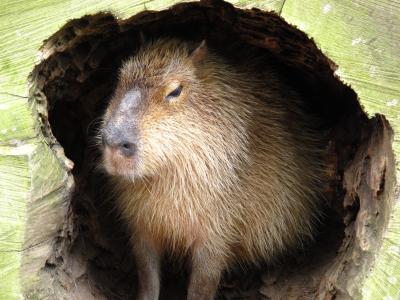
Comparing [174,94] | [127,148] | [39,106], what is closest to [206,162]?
[174,94]

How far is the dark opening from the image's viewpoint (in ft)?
11.6

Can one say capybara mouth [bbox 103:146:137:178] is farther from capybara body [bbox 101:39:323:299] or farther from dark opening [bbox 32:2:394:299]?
dark opening [bbox 32:2:394:299]

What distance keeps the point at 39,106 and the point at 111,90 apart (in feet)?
4.44

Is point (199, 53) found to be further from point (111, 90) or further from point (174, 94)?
point (111, 90)

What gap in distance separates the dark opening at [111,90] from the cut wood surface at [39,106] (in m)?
0.13

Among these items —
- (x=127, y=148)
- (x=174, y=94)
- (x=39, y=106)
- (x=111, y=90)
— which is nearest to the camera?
(x=39, y=106)

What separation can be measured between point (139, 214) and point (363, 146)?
1426 millimetres

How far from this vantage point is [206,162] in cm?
373

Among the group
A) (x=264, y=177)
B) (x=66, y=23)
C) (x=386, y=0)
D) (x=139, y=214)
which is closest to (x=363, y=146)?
(x=264, y=177)

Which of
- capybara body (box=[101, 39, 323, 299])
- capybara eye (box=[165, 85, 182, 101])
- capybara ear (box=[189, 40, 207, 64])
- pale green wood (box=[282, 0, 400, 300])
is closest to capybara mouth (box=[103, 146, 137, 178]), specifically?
capybara body (box=[101, 39, 323, 299])

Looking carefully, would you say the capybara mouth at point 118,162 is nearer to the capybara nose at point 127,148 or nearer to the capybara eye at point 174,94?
the capybara nose at point 127,148

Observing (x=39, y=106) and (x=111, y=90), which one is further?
(x=111, y=90)

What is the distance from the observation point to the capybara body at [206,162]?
3521 millimetres

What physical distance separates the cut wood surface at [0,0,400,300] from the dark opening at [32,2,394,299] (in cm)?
13
